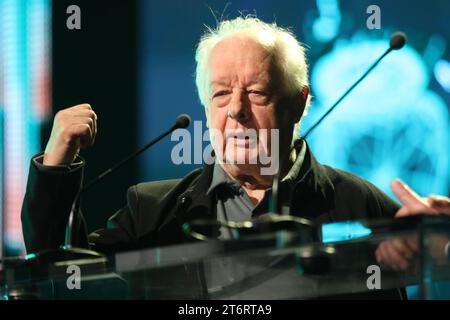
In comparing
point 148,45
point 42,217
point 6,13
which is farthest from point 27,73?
point 42,217

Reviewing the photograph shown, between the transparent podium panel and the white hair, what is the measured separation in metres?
0.85

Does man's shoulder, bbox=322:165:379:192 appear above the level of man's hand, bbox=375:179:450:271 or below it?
below

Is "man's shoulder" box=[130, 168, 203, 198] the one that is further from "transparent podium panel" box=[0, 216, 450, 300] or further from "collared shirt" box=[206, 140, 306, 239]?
"transparent podium panel" box=[0, 216, 450, 300]

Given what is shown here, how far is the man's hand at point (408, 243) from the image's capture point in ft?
4.61

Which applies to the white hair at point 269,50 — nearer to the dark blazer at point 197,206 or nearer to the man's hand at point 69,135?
the dark blazer at point 197,206

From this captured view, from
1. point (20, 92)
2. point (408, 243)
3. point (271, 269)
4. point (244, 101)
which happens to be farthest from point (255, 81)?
point (20, 92)

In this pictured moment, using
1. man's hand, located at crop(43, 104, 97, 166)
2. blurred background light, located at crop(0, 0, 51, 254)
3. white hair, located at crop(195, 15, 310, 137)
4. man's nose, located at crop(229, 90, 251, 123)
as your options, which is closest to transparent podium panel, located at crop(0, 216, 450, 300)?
man's hand, located at crop(43, 104, 97, 166)

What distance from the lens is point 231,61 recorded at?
2.38 m

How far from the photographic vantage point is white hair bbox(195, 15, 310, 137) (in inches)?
95.6

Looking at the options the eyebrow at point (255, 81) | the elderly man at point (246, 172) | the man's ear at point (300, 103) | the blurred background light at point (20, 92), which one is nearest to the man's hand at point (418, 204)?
the elderly man at point (246, 172)

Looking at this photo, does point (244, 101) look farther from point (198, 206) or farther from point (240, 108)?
point (198, 206)

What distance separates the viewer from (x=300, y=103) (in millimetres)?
2561

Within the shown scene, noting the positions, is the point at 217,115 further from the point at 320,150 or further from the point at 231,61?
the point at 320,150

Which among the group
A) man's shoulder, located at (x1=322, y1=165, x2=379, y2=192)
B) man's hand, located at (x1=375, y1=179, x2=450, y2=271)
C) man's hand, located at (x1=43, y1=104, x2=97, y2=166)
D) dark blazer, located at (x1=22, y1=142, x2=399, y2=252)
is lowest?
dark blazer, located at (x1=22, y1=142, x2=399, y2=252)
